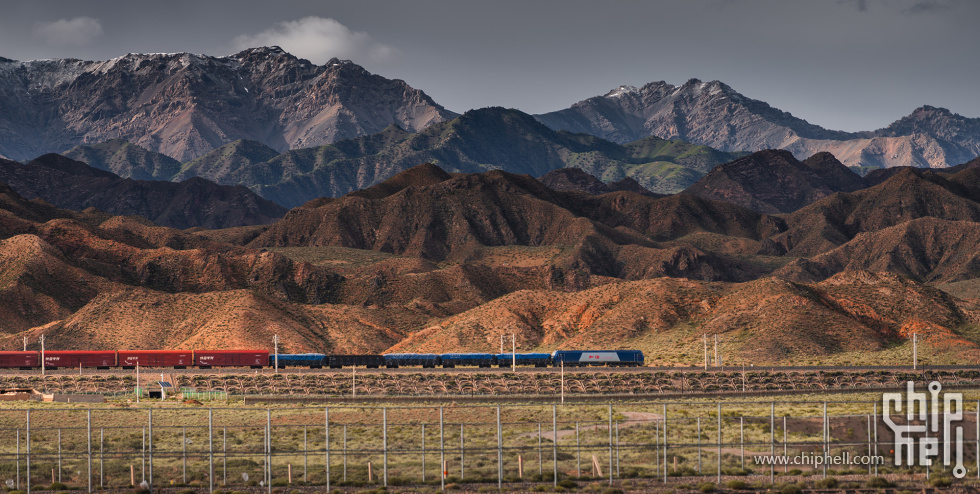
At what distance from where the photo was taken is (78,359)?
13125cm

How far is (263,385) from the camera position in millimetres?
106875

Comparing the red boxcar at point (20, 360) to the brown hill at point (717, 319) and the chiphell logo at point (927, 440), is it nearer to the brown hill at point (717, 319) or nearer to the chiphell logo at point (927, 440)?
the brown hill at point (717, 319)

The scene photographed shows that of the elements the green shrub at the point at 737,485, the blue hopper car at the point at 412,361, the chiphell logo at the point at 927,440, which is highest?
the chiphell logo at the point at 927,440

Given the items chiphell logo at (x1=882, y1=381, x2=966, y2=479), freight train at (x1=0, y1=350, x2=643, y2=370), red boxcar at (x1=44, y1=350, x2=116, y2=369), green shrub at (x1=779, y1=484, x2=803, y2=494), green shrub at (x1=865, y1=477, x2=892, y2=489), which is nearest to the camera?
green shrub at (x1=779, y1=484, x2=803, y2=494)

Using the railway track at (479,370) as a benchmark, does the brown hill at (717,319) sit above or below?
above

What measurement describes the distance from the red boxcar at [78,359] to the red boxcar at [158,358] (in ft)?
5.10

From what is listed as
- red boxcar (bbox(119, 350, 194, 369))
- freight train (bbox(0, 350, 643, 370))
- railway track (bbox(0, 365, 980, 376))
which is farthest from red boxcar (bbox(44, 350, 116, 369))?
red boxcar (bbox(119, 350, 194, 369))

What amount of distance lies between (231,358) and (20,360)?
84.8 ft

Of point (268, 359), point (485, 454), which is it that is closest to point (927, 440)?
point (485, 454)

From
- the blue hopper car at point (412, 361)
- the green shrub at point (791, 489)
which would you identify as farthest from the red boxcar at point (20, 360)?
the green shrub at point (791, 489)

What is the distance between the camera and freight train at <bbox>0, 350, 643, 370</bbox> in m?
131

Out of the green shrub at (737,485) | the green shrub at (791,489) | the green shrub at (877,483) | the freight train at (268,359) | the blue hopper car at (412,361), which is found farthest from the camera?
the blue hopper car at (412,361)

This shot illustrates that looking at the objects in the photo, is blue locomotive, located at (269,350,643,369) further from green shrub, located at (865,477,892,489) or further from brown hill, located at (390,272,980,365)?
green shrub, located at (865,477,892,489)

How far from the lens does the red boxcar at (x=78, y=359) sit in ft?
428
